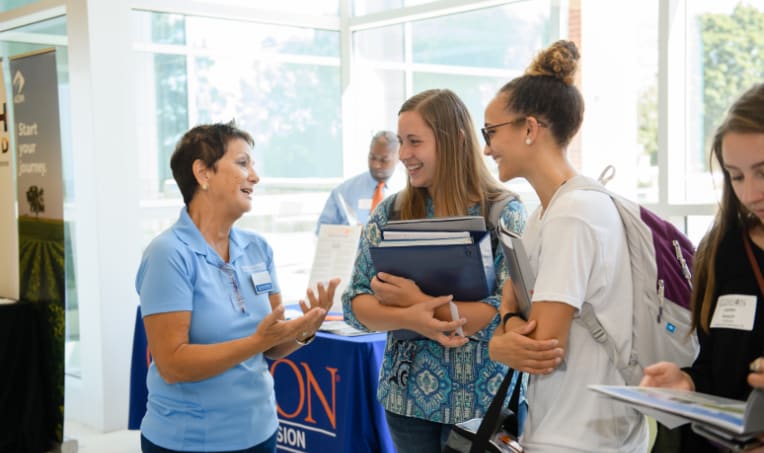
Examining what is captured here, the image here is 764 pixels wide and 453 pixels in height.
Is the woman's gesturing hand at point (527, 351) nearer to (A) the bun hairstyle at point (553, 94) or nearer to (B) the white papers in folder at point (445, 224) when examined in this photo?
(B) the white papers in folder at point (445, 224)

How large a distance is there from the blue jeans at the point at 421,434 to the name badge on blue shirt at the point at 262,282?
1.71ft

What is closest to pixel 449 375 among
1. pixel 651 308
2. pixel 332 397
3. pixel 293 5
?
pixel 651 308

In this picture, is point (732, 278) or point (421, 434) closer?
point (732, 278)

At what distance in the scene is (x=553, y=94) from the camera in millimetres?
1797

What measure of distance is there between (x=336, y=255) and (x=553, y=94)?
96.9 inches

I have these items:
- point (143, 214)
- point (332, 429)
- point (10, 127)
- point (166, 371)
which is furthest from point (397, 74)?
point (166, 371)

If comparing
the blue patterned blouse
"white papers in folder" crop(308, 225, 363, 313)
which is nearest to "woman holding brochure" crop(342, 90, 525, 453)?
the blue patterned blouse

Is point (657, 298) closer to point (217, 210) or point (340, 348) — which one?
point (217, 210)

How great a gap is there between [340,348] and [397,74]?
3839 mm

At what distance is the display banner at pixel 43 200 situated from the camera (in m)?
4.72

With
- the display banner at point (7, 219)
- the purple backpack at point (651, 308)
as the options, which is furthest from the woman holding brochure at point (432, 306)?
the display banner at point (7, 219)

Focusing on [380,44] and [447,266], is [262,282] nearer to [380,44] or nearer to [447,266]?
[447,266]

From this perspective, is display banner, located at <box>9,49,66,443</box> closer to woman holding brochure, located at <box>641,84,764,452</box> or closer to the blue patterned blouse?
the blue patterned blouse

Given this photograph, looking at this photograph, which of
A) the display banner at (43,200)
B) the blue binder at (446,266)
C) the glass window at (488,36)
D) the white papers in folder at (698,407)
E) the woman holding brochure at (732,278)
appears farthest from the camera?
the glass window at (488,36)
